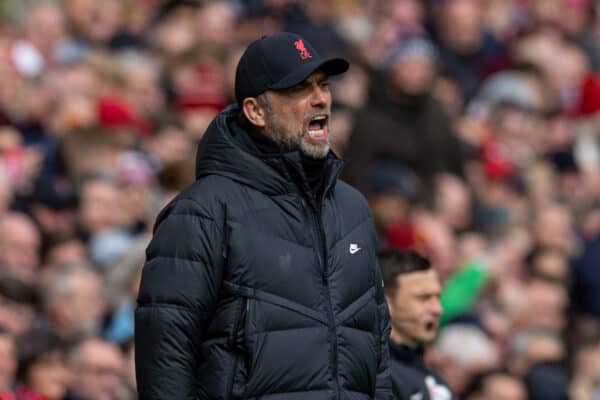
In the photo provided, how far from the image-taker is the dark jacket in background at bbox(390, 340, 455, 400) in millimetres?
6586

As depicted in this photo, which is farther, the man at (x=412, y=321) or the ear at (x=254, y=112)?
the man at (x=412, y=321)

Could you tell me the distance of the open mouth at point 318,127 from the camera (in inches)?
212

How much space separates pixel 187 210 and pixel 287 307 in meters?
0.43

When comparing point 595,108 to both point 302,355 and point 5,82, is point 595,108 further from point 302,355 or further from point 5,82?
point 302,355

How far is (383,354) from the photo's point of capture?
18.2 ft

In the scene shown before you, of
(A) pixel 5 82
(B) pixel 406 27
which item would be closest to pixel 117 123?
(A) pixel 5 82

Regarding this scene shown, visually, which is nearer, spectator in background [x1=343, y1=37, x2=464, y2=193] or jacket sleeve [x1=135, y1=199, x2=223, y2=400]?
jacket sleeve [x1=135, y1=199, x2=223, y2=400]

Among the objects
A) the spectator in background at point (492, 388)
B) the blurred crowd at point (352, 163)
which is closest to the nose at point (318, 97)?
Result: the blurred crowd at point (352, 163)

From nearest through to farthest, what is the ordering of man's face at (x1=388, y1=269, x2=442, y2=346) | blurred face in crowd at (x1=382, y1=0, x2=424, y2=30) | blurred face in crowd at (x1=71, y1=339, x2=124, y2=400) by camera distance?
man's face at (x1=388, y1=269, x2=442, y2=346), blurred face in crowd at (x1=71, y1=339, x2=124, y2=400), blurred face in crowd at (x1=382, y1=0, x2=424, y2=30)

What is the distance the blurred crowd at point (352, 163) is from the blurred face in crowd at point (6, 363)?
45 mm

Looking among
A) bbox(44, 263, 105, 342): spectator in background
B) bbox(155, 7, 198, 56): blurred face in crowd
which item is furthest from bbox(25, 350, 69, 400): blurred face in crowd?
bbox(155, 7, 198, 56): blurred face in crowd

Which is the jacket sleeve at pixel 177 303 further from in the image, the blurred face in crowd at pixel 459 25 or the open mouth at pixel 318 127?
the blurred face in crowd at pixel 459 25

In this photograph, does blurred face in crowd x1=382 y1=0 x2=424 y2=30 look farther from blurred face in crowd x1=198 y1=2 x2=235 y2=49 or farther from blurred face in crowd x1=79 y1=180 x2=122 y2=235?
blurred face in crowd x1=79 y1=180 x2=122 y2=235

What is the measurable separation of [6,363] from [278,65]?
323 centimetres
